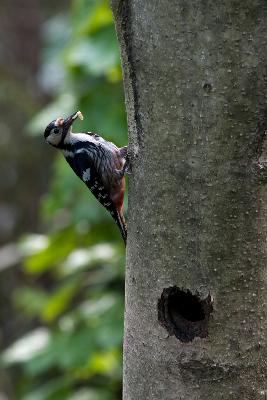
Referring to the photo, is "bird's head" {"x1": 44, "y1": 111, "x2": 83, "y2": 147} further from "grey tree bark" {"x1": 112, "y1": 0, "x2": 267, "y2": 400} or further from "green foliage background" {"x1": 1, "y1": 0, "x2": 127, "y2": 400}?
"grey tree bark" {"x1": 112, "y1": 0, "x2": 267, "y2": 400}

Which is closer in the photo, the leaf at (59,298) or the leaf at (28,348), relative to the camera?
the leaf at (28,348)

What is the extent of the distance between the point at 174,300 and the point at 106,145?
129cm

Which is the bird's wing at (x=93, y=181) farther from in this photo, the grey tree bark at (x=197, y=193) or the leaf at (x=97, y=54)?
the leaf at (x=97, y=54)

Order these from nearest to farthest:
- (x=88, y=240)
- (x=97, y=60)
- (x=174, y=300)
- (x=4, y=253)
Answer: (x=174, y=300)
(x=97, y=60)
(x=88, y=240)
(x=4, y=253)

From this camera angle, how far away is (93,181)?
3270mm

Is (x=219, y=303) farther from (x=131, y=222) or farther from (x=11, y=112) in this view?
(x=11, y=112)

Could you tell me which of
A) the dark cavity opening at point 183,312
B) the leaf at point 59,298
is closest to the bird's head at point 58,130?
the dark cavity opening at point 183,312

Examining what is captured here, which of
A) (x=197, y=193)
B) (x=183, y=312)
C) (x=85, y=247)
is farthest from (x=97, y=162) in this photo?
(x=85, y=247)

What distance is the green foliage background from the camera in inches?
178

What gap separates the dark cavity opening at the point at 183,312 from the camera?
6.86 ft

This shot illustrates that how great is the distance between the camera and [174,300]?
2154mm

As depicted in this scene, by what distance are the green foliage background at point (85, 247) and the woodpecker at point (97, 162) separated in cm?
80

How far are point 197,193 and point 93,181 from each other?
4.25 feet

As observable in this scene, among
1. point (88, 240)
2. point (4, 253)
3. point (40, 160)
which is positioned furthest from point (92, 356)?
point (40, 160)
